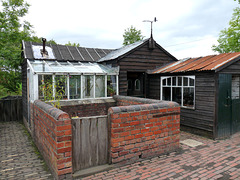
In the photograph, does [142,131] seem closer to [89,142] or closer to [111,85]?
[89,142]

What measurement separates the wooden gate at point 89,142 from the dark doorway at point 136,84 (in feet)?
19.9

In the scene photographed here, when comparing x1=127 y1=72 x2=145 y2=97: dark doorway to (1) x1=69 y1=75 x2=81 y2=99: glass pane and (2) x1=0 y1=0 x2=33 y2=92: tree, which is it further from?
(2) x1=0 y1=0 x2=33 y2=92: tree

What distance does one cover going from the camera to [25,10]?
14.5 metres

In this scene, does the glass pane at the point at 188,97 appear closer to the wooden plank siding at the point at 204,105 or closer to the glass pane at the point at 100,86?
the wooden plank siding at the point at 204,105

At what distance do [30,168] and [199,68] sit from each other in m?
6.51

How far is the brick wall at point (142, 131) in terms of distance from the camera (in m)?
4.12

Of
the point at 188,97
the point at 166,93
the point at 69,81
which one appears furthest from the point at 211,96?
the point at 69,81

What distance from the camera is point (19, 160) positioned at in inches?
190

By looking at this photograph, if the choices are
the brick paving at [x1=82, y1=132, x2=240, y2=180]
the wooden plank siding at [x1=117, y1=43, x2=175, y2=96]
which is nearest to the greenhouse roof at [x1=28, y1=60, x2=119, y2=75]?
the wooden plank siding at [x1=117, y1=43, x2=175, y2=96]

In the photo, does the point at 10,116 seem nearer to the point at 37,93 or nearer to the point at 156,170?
the point at 37,93

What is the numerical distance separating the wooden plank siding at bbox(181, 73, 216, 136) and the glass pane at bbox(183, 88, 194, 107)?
12.6 inches

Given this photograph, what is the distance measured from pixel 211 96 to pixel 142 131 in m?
3.68

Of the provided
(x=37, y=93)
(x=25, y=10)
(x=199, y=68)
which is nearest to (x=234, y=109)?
(x=199, y=68)

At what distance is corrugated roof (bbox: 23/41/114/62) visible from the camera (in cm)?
934
